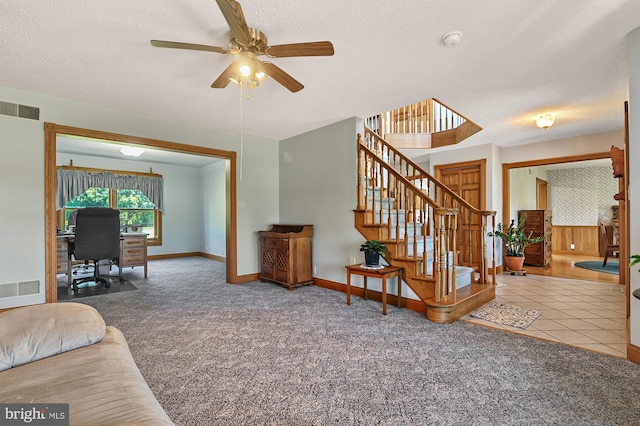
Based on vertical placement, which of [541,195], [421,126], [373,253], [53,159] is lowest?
[373,253]

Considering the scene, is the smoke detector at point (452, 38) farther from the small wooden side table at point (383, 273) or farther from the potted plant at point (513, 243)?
the potted plant at point (513, 243)

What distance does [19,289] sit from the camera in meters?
3.19

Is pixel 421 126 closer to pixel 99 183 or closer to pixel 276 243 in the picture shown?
pixel 276 243

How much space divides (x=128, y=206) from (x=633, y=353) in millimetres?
8645

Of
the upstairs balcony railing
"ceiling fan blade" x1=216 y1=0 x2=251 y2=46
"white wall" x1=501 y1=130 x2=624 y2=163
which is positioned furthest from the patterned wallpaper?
"ceiling fan blade" x1=216 y1=0 x2=251 y2=46

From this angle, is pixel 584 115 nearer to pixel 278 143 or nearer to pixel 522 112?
pixel 522 112

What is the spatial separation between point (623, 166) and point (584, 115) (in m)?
1.77

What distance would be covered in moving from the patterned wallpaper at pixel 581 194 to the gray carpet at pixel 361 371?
7418 mm

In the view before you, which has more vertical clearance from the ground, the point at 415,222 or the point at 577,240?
the point at 415,222

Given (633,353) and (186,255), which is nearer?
(633,353)

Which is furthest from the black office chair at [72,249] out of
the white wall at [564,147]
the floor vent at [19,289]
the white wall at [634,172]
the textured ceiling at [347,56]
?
the white wall at [564,147]

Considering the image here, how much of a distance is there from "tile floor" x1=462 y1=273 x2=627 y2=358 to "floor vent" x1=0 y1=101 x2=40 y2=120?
5017mm

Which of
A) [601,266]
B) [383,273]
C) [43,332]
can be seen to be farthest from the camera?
[601,266]

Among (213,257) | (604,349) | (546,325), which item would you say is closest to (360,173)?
(546,325)
